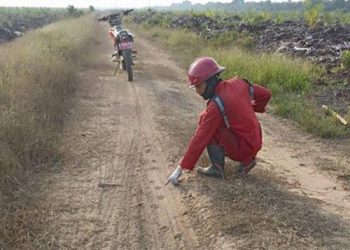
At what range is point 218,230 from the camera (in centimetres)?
395

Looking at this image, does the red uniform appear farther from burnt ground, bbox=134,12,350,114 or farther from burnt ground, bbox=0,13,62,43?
burnt ground, bbox=0,13,62,43

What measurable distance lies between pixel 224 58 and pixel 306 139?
19.9 ft

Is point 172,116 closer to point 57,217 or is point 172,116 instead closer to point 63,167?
point 63,167

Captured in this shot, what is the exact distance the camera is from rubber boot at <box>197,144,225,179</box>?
4.86m

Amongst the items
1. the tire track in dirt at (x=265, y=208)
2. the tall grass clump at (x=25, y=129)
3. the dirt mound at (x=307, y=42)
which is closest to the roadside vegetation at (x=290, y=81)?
the tire track in dirt at (x=265, y=208)

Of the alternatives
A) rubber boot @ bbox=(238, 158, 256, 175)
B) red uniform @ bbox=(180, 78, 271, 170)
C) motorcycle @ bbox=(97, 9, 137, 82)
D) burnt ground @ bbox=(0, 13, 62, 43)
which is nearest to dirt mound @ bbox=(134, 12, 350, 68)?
motorcycle @ bbox=(97, 9, 137, 82)

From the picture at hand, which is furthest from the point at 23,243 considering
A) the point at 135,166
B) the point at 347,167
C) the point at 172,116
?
the point at 172,116

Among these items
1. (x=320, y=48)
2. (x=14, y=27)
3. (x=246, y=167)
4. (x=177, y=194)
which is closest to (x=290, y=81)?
(x=320, y=48)

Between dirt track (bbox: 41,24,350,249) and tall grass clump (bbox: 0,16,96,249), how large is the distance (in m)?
0.24

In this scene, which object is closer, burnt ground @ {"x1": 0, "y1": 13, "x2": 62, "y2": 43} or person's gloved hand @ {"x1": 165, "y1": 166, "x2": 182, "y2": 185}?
person's gloved hand @ {"x1": 165, "y1": 166, "x2": 182, "y2": 185}

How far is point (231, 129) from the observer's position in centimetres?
468

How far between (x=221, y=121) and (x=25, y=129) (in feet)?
7.88

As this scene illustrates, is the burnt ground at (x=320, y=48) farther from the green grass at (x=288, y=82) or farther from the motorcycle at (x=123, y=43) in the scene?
the motorcycle at (x=123, y=43)

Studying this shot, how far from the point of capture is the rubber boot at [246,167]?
4.96 m
